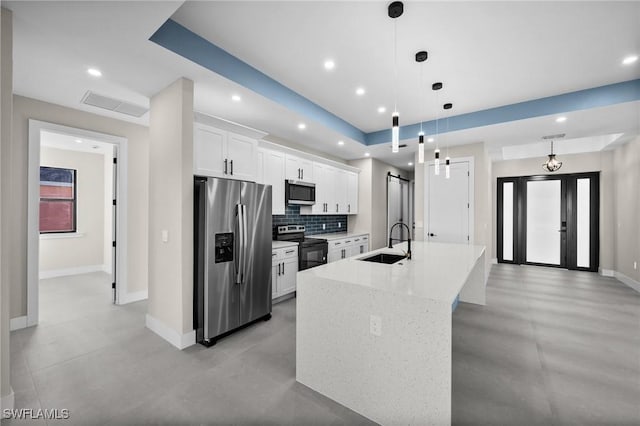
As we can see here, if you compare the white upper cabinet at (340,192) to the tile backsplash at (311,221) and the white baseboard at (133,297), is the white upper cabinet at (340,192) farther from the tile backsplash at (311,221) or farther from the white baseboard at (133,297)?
the white baseboard at (133,297)

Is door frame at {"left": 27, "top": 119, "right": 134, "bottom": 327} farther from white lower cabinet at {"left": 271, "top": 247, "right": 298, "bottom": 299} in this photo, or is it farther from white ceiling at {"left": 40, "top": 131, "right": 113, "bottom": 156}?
white lower cabinet at {"left": 271, "top": 247, "right": 298, "bottom": 299}

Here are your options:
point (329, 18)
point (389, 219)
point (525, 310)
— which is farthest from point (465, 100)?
point (389, 219)

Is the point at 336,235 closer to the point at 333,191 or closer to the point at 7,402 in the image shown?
the point at 333,191

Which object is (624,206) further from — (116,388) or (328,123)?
(116,388)

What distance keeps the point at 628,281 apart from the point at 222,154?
7.41 m

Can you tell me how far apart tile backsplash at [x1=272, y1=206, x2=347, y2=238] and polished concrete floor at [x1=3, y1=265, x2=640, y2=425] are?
1.67m

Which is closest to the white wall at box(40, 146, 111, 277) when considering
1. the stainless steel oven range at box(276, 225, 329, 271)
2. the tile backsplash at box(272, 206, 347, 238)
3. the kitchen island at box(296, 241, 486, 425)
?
the tile backsplash at box(272, 206, 347, 238)

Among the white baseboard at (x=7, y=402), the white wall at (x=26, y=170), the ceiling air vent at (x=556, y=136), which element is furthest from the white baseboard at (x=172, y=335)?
the ceiling air vent at (x=556, y=136)

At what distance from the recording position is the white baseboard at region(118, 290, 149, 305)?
3.91 m

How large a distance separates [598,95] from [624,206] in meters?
3.33

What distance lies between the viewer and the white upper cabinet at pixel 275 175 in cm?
413

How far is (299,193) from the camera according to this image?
4676 mm

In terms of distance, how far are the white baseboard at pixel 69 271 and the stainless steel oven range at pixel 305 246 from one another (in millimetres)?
4607

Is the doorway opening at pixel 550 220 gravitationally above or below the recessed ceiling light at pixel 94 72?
below
